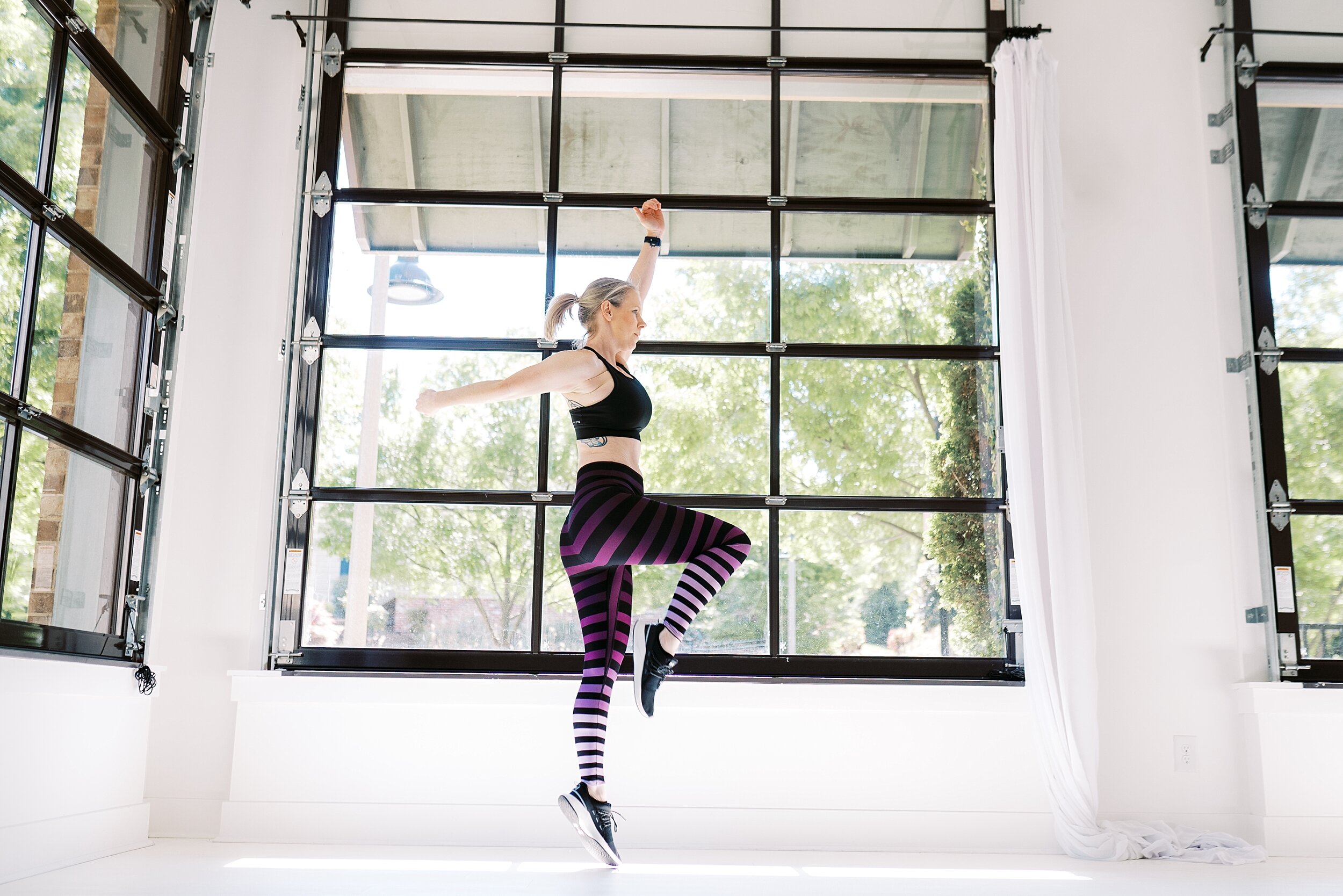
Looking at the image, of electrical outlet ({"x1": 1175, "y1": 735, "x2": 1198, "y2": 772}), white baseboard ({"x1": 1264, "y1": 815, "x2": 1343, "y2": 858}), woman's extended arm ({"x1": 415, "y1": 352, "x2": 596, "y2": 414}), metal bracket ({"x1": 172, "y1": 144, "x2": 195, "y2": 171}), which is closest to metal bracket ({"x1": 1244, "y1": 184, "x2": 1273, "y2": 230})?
electrical outlet ({"x1": 1175, "y1": 735, "x2": 1198, "y2": 772})

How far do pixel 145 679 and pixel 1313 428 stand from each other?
13.4ft

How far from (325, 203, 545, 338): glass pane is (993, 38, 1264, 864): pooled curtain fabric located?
67.6 inches

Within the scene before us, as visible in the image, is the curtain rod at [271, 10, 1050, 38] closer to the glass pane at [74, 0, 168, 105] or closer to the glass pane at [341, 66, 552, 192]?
the glass pane at [341, 66, 552, 192]

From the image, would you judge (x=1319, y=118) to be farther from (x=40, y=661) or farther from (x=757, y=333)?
(x=40, y=661)

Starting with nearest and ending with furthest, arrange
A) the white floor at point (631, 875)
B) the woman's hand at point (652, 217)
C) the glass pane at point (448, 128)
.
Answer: the white floor at point (631, 875)
the woman's hand at point (652, 217)
the glass pane at point (448, 128)

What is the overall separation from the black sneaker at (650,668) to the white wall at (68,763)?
156cm

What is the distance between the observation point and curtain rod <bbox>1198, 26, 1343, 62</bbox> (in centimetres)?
387

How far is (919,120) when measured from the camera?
4039mm

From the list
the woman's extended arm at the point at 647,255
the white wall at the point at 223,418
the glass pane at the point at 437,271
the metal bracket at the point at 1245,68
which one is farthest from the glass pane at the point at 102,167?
the metal bracket at the point at 1245,68

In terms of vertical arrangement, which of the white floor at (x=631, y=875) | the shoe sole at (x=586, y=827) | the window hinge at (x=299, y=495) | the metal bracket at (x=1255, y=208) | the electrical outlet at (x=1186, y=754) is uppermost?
the metal bracket at (x=1255, y=208)

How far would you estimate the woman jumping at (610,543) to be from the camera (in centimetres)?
295

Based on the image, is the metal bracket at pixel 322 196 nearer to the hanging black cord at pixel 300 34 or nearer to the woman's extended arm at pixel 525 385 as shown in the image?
the hanging black cord at pixel 300 34

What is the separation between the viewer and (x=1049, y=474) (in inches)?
139

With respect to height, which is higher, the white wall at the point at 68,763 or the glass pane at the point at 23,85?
the glass pane at the point at 23,85
